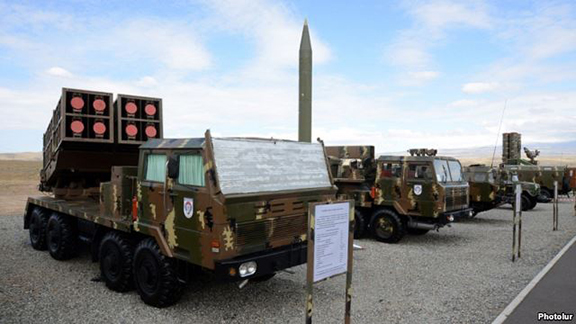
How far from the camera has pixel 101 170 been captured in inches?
339

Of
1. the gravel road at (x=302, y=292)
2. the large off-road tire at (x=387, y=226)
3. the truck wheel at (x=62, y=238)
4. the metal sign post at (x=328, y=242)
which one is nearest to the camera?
the metal sign post at (x=328, y=242)

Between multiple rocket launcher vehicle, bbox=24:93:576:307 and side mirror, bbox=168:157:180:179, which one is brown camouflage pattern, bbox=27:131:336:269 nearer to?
multiple rocket launcher vehicle, bbox=24:93:576:307

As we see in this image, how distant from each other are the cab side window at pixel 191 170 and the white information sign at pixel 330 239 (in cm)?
186

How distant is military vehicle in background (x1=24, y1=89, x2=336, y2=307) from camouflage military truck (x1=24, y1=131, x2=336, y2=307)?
1 centimetres

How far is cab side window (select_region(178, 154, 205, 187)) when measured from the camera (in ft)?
17.1

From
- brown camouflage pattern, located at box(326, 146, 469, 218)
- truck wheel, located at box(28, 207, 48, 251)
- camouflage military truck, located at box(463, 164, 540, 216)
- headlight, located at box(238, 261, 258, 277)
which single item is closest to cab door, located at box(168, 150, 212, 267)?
headlight, located at box(238, 261, 258, 277)

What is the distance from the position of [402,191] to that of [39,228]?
835 centimetres

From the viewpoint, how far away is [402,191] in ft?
34.3

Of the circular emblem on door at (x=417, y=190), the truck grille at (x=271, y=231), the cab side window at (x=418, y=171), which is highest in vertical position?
the cab side window at (x=418, y=171)

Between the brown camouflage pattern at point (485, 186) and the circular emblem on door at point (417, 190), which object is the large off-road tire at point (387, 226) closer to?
the circular emblem on door at point (417, 190)

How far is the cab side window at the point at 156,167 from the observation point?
19.0 ft

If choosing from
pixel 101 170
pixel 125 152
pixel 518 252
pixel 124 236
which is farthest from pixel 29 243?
pixel 518 252

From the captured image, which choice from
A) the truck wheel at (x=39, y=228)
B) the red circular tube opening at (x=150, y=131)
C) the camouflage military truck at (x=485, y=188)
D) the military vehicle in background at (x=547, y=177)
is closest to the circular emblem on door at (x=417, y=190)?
the camouflage military truck at (x=485, y=188)

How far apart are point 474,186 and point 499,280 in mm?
8457
